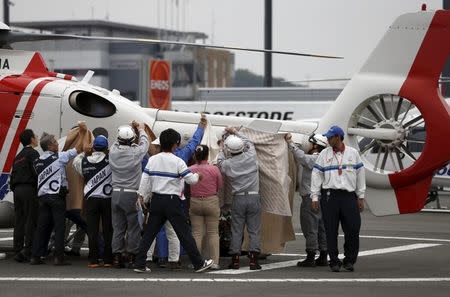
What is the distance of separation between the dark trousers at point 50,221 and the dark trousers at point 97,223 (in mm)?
376

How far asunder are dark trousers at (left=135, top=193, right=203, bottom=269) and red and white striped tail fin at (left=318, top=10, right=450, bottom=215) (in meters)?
2.65

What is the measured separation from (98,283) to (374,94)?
454cm

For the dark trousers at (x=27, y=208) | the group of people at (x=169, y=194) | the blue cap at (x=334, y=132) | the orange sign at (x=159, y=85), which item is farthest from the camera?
the orange sign at (x=159, y=85)

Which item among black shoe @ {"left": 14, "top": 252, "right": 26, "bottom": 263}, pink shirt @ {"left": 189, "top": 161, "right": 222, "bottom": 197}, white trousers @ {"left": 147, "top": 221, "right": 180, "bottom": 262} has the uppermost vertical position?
pink shirt @ {"left": 189, "top": 161, "right": 222, "bottom": 197}

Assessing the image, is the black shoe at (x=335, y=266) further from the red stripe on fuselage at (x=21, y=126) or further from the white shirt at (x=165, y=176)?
the red stripe on fuselage at (x=21, y=126)

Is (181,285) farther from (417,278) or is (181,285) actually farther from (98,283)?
(417,278)

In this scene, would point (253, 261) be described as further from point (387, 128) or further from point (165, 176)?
point (387, 128)

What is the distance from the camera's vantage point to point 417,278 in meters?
14.6

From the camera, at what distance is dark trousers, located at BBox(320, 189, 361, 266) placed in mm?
15109

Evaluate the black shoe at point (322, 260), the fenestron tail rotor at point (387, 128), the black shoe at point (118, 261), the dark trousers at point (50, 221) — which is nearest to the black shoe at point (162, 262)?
the black shoe at point (118, 261)

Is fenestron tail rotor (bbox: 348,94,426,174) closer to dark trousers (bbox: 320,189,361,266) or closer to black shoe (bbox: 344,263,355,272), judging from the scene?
dark trousers (bbox: 320,189,361,266)

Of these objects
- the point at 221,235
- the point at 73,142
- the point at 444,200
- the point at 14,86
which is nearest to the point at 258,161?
the point at 221,235

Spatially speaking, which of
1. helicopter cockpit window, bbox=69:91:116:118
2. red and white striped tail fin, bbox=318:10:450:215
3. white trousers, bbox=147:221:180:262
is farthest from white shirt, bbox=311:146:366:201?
helicopter cockpit window, bbox=69:91:116:118

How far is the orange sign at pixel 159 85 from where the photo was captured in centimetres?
3444
